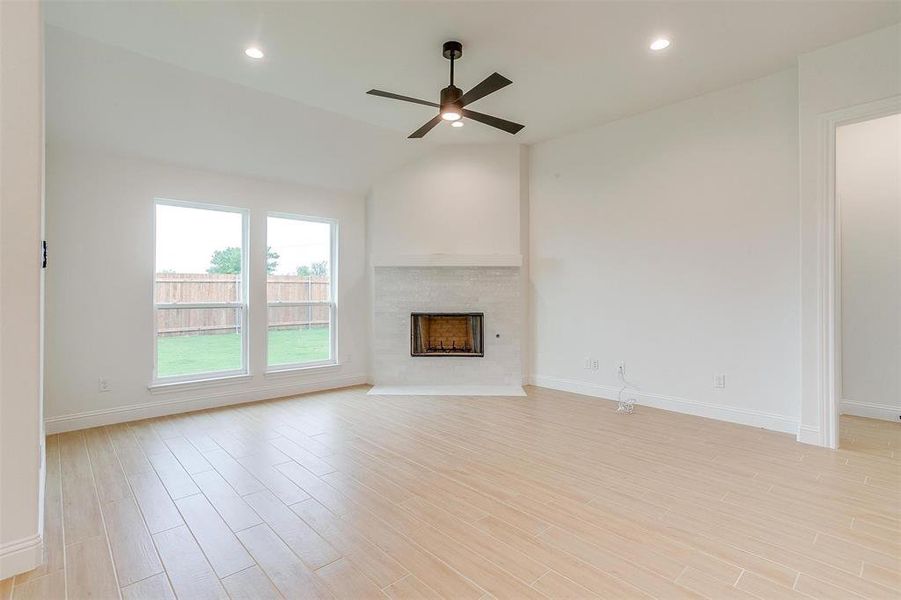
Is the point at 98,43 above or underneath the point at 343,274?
above

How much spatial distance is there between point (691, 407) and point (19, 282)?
204 inches

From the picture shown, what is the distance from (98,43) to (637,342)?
5638 mm

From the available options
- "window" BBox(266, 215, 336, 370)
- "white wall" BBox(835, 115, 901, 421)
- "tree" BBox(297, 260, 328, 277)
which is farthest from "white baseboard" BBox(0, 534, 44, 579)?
"white wall" BBox(835, 115, 901, 421)

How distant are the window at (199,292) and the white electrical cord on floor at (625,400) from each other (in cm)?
435

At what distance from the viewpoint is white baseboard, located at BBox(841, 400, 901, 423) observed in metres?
4.06

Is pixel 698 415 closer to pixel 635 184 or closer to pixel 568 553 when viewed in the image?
pixel 635 184

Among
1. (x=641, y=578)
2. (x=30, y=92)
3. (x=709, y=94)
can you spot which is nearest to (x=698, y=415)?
(x=641, y=578)

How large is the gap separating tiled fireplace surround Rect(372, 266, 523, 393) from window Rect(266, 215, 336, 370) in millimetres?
697

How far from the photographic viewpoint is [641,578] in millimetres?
1829

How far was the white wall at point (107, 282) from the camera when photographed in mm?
3818

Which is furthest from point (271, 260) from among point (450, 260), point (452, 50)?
point (452, 50)

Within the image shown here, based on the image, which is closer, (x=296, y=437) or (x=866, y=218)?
(x=296, y=437)

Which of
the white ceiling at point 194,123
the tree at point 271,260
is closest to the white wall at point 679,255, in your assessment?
the white ceiling at point 194,123

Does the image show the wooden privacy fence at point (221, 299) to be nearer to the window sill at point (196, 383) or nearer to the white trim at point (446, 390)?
the window sill at point (196, 383)
